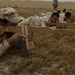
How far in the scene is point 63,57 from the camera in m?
6.42

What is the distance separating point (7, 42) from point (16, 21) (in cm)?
55

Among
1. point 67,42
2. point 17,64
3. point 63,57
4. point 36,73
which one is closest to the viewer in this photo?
point 36,73

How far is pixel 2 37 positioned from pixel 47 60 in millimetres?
957

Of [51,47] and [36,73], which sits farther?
[51,47]

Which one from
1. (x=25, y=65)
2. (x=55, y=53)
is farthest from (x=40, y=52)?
(x=25, y=65)

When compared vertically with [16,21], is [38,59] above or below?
below

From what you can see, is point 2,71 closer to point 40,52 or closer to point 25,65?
point 25,65

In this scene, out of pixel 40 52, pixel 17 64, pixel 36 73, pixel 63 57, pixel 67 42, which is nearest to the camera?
pixel 36 73

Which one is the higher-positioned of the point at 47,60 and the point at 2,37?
the point at 2,37

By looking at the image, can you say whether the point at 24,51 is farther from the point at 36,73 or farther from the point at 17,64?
the point at 36,73

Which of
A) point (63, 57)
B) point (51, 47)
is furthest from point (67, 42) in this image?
point (63, 57)

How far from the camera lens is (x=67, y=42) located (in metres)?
7.96

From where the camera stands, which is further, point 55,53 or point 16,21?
point 55,53

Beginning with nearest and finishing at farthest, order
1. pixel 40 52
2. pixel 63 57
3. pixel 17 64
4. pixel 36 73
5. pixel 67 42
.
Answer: pixel 36 73 < pixel 17 64 < pixel 63 57 < pixel 40 52 < pixel 67 42
